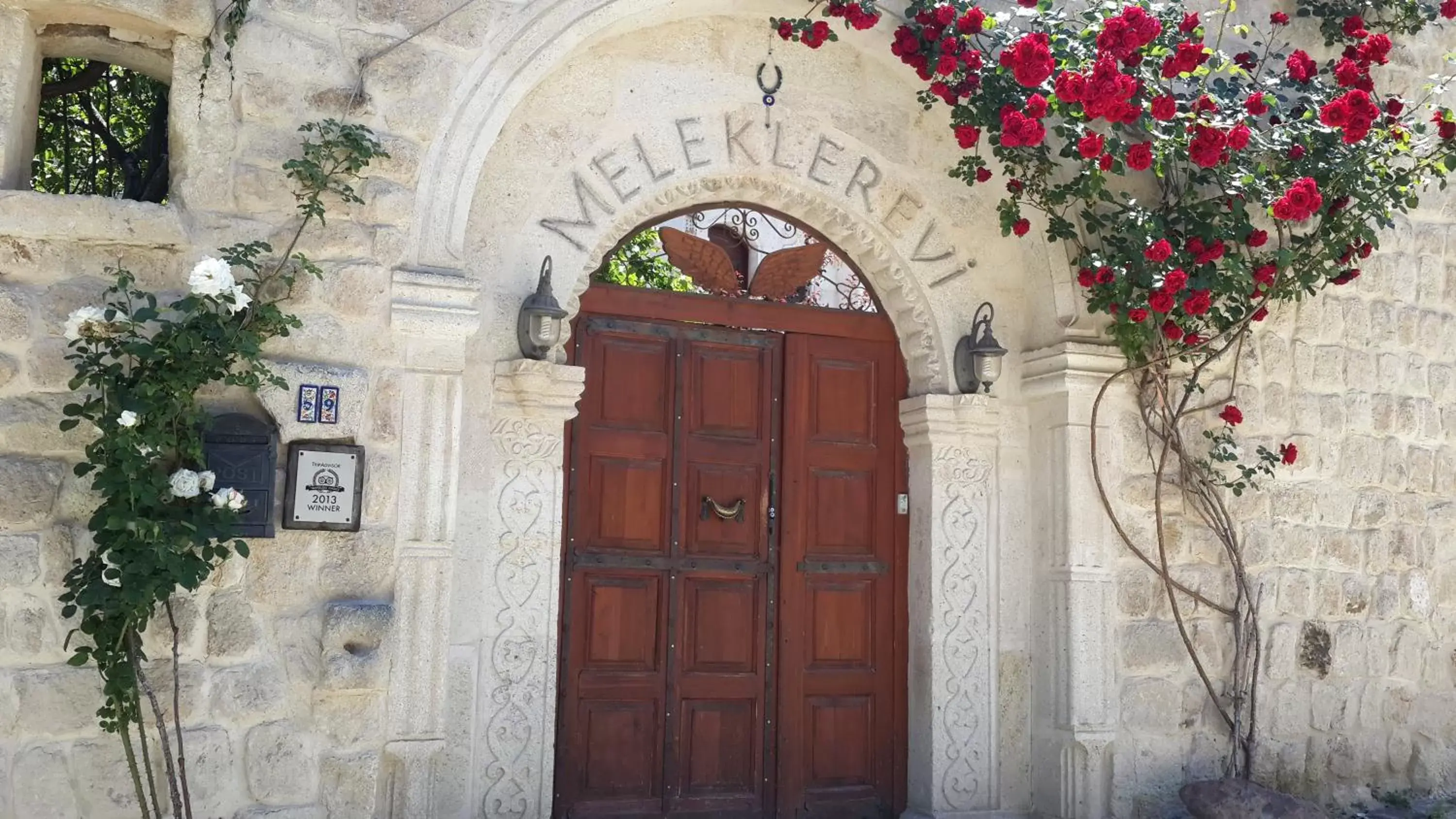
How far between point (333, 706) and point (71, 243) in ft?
4.89

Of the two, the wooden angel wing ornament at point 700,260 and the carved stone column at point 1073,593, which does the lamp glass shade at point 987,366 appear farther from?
the wooden angel wing ornament at point 700,260

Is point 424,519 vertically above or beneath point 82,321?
beneath

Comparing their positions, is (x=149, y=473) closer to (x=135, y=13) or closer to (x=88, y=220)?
(x=88, y=220)

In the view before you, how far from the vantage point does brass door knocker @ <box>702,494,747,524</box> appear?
4891mm

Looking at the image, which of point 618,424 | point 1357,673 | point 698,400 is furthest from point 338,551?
point 1357,673

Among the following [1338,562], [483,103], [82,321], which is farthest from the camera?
[1338,562]

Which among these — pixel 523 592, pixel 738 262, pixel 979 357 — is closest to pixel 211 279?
pixel 523 592

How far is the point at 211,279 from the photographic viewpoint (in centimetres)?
345

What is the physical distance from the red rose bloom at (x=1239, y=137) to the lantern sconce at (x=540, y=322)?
231 cm

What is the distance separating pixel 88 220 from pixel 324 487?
0.98 m

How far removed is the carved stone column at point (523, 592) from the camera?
14.0 ft

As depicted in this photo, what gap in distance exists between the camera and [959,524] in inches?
202

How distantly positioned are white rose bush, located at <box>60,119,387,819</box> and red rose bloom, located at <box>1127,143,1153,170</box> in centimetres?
281

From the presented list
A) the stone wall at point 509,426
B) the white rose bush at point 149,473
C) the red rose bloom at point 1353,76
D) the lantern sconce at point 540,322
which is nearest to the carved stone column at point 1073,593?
the stone wall at point 509,426
